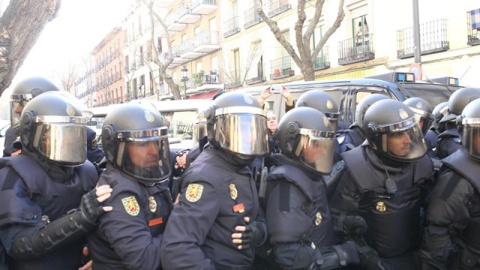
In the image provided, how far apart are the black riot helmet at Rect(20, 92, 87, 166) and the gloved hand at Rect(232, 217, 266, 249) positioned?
3.39ft

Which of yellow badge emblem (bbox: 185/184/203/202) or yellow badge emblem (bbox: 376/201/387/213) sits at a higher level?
yellow badge emblem (bbox: 185/184/203/202)

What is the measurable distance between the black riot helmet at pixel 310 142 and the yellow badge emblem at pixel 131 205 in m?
1.02

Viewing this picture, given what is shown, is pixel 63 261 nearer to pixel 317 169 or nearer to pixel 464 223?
pixel 317 169

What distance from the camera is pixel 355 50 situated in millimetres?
16891

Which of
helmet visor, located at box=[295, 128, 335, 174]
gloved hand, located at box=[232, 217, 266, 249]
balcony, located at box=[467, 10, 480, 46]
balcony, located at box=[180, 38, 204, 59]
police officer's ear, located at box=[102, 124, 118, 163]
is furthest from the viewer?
balcony, located at box=[180, 38, 204, 59]

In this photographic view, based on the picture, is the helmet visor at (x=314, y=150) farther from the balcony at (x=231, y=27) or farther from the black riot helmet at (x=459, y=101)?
the balcony at (x=231, y=27)

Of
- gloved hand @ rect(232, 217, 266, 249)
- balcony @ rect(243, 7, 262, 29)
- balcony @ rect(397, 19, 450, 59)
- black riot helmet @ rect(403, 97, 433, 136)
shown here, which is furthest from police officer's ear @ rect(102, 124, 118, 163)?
balcony @ rect(243, 7, 262, 29)

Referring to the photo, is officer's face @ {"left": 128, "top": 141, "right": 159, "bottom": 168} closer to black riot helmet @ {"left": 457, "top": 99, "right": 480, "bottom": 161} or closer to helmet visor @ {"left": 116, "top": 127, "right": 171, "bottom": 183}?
helmet visor @ {"left": 116, "top": 127, "right": 171, "bottom": 183}

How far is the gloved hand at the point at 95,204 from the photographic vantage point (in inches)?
89.5

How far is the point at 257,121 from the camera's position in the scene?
275cm

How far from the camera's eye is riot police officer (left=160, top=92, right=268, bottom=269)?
7.33ft

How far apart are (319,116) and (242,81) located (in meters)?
21.0

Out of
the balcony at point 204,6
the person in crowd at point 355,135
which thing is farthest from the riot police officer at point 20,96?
the balcony at point 204,6

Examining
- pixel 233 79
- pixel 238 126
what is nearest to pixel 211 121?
pixel 238 126
